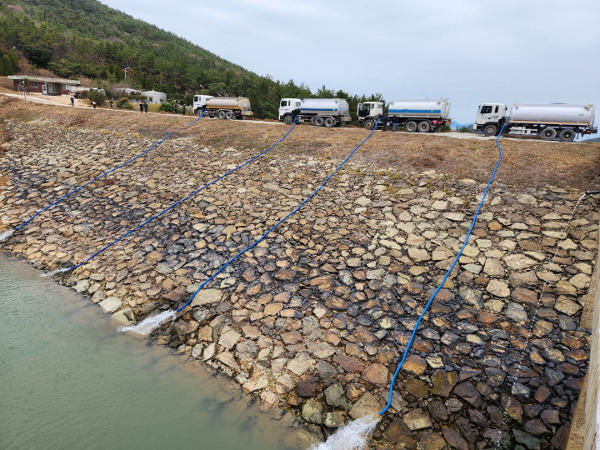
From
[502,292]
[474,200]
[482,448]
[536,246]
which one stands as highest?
[474,200]

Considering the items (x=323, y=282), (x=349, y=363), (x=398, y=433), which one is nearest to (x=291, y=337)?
(x=349, y=363)

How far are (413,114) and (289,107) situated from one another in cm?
922

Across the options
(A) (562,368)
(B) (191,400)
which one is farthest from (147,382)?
(A) (562,368)

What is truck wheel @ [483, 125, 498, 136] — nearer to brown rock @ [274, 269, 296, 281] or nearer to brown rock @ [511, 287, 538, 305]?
brown rock @ [511, 287, 538, 305]

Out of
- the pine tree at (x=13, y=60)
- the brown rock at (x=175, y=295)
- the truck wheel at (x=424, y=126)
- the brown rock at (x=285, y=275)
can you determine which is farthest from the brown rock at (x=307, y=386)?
the pine tree at (x=13, y=60)

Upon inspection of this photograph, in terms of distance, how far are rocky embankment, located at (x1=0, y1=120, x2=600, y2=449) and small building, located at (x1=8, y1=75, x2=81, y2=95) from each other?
56653mm

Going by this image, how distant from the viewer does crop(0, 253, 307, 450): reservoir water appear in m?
5.38

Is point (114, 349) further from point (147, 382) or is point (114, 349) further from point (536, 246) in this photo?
point (536, 246)

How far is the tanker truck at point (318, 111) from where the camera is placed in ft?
80.3

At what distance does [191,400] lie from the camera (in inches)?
239

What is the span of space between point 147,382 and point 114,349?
140 cm

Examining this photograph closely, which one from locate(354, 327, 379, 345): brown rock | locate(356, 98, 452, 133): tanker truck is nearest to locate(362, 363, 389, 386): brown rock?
locate(354, 327, 379, 345): brown rock

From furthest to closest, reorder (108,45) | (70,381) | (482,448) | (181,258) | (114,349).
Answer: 1. (108,45)
2. (181,258)
3. (114,349)
4. (70,381)
5. (482,448)

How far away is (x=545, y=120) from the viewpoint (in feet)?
61.5
